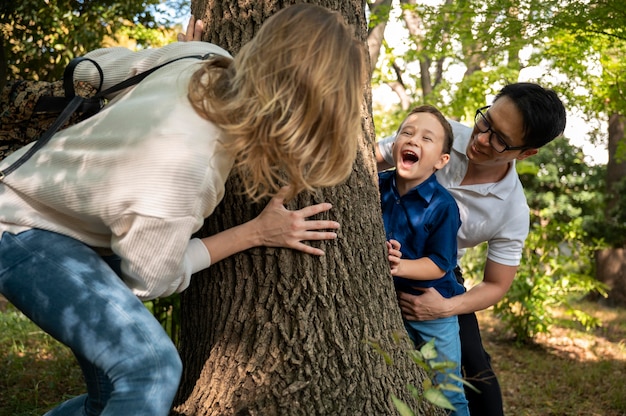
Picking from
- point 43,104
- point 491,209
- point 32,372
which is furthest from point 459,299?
point 32,372

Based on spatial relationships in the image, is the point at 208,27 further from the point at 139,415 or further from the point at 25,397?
the point at 25,397

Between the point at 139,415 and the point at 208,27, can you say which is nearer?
the point at 139,415

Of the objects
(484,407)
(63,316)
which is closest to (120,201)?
(63,316)

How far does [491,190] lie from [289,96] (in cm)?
159

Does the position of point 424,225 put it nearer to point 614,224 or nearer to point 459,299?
point 459,299

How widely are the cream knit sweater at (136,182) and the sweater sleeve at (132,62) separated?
95 mm

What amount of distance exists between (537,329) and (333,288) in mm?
5193

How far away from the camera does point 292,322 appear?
2.40 m

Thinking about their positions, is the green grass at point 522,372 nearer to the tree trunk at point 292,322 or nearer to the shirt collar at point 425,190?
the tree trunk at point 292,322

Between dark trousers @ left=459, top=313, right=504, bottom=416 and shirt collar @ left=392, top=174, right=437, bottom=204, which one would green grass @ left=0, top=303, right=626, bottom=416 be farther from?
shirt collar @ left=392, top=174, right=437, bottom=204

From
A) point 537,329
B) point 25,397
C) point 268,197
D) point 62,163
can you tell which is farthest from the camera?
point 537,329

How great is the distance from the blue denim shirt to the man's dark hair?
1.63ft

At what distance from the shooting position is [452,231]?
283 cm

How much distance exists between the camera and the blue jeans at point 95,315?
192 cm
